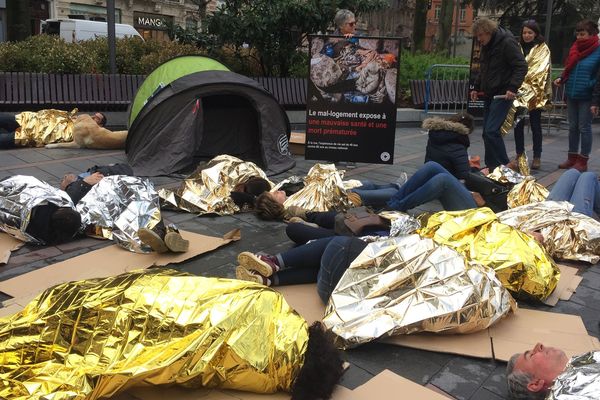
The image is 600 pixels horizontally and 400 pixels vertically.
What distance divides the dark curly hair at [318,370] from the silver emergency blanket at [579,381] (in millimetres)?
819

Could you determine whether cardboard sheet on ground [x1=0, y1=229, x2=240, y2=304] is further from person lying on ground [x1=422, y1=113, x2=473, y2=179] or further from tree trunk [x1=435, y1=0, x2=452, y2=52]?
tree trunk [x1=435, y1=0, x2=452, y2=52]

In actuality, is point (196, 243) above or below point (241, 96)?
below

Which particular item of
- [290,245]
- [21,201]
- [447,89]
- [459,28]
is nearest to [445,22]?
[447,89]

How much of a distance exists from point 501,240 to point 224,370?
80.7 inches

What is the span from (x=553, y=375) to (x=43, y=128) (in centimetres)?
770

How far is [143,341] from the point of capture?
7.24 feet

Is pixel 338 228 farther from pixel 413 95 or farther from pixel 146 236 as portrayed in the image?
pixel 413 95

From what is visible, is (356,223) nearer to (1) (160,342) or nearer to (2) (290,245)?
(2) (290,245)

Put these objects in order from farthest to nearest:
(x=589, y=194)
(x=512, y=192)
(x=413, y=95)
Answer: (x=413, y=95), (x=512, y=192), (x=589, y=194)

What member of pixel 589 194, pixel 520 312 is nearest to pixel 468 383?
pixel 520 312

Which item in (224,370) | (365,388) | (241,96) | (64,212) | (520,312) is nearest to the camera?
(224,370)

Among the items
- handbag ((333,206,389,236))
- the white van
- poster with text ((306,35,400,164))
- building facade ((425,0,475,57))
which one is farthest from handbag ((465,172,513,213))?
building facade ((425,0,475,57))

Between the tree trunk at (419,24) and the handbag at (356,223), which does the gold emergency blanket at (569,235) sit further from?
the tree trunk at (419,24)

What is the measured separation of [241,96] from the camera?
7004 mm
